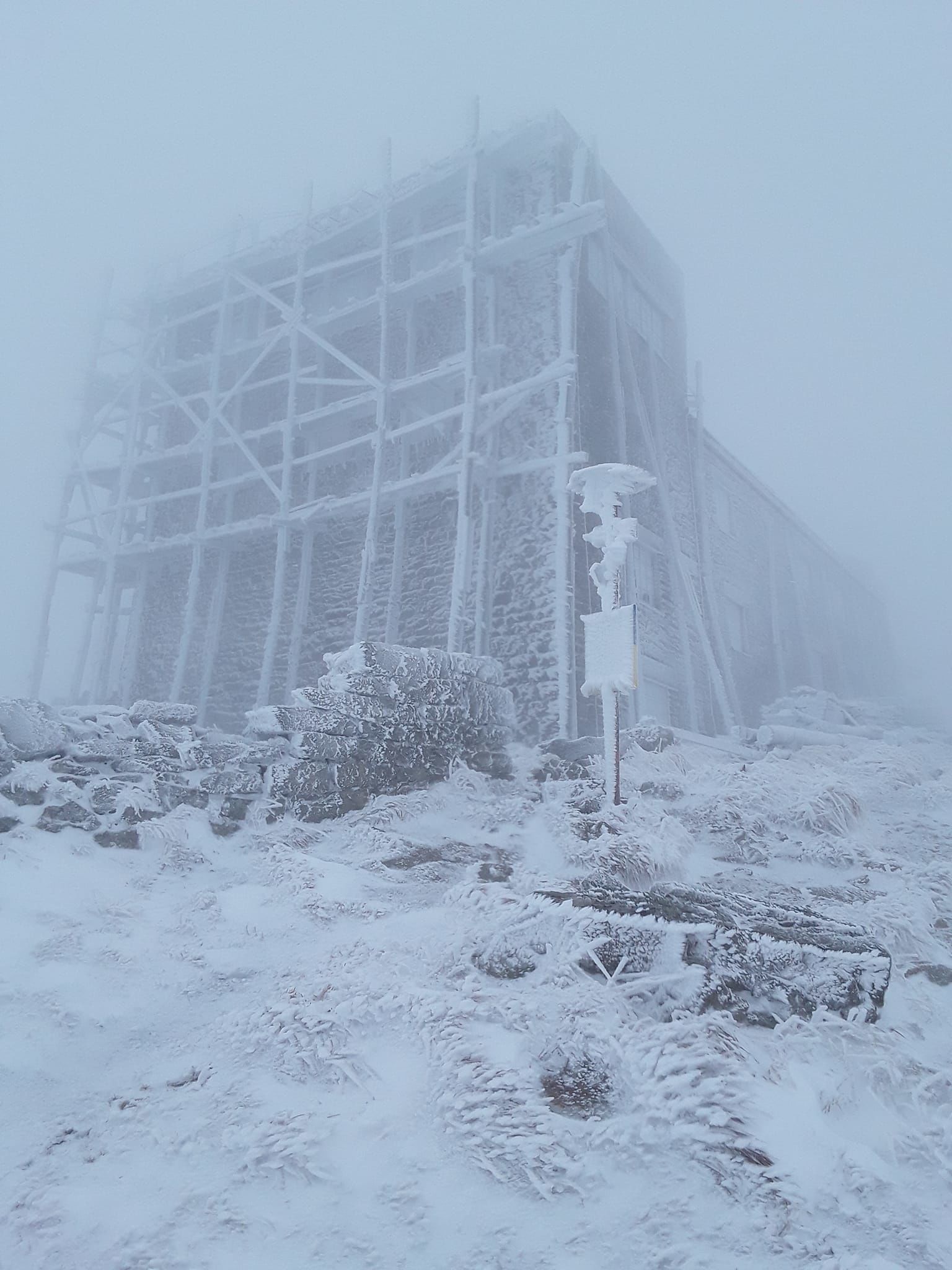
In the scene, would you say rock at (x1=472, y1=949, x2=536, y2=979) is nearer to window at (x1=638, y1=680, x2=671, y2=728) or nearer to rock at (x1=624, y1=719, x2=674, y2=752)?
rock at (x1=624, y1=719, x2=674, y2=752)

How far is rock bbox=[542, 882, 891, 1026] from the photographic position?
318 centimetres

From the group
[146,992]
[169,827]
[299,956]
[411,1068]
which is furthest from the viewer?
[169,827]

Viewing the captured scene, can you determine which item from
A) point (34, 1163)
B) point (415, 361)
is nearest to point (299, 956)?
point (34, 1163)

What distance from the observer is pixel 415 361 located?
13812 millimetres

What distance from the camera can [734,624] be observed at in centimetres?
1722

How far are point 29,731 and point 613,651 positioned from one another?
3.68 metres

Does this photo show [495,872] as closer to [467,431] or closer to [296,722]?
[296,722]

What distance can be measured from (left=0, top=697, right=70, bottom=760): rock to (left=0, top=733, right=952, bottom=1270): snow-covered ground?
2.43 ft

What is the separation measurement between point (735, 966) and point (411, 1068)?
1314 mm

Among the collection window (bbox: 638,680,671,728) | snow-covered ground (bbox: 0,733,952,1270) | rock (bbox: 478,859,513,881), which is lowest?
snow-covered ground (bbox: 0,733,952,1270)

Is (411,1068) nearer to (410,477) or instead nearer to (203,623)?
(410,477)

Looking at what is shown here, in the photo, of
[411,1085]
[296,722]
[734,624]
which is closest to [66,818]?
[296,722]

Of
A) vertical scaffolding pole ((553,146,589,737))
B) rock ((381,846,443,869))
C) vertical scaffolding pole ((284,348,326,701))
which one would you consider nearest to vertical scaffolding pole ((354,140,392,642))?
vertical scaffolding pole ((284,348,326,701))

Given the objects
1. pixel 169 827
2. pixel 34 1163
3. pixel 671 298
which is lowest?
pixel 34 1163
